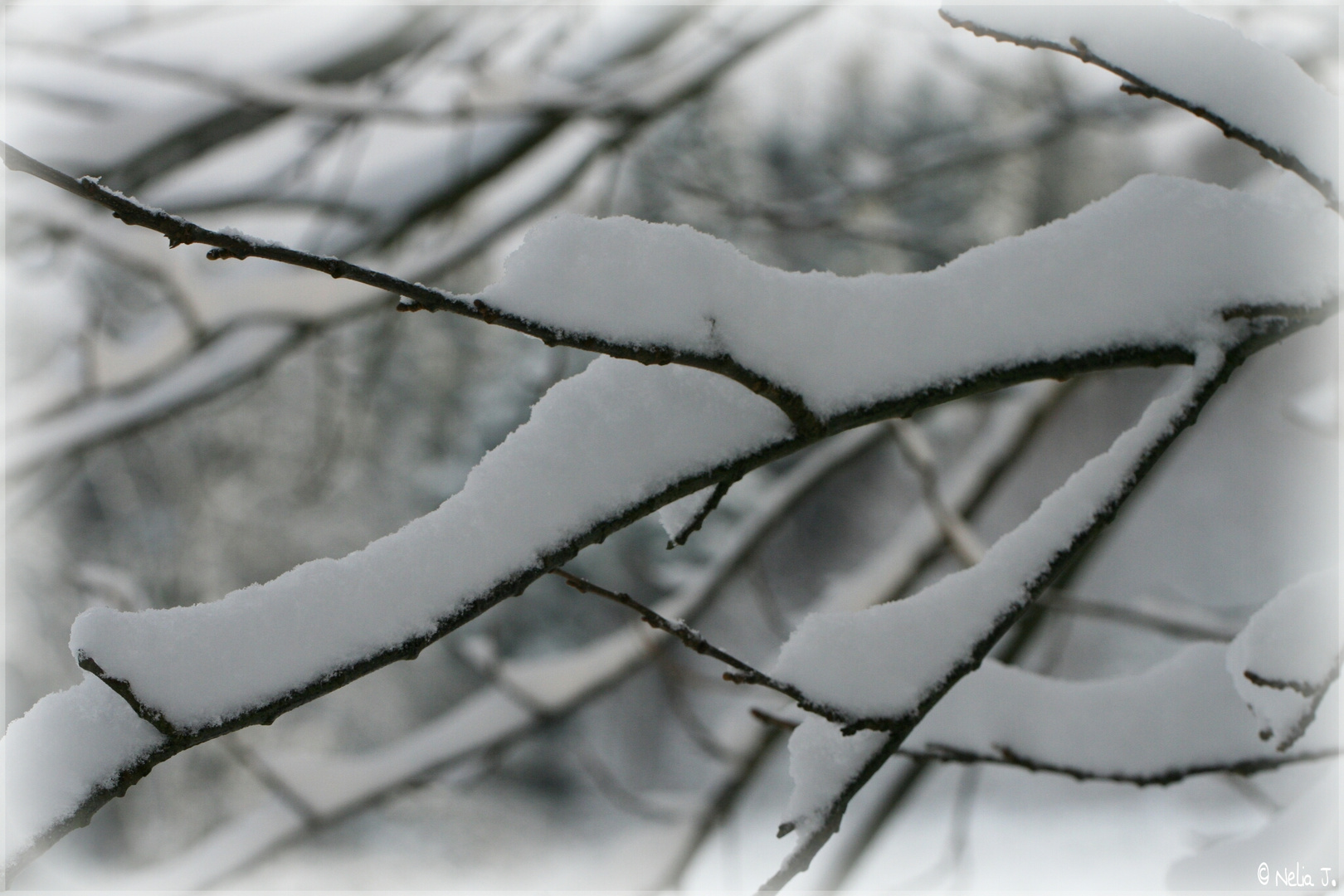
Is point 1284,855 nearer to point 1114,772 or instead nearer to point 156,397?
point 1114,772

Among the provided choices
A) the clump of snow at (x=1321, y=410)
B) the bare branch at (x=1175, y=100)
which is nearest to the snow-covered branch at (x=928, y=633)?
the bare branch at (x=1175, y=100)

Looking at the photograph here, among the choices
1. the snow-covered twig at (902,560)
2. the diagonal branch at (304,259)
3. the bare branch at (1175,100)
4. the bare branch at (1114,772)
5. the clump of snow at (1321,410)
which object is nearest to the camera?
the diagonal branch at (304,259)

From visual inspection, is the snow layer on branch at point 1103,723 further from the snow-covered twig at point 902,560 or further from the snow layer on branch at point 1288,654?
the snow-covered twig at point 902,560

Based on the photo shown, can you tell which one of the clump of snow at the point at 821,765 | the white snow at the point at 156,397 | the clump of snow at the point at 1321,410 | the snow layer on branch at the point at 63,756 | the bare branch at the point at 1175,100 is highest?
the white snow at the point at 156,397

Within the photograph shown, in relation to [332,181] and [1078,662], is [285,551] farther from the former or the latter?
[1078,662]

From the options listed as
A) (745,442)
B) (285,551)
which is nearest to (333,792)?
(745,442)

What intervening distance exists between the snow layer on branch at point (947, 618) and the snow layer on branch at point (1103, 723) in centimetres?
19

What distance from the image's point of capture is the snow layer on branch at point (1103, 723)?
627 millimetres

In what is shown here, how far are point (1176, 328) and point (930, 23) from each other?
6.11 feet

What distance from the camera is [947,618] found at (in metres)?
0.47

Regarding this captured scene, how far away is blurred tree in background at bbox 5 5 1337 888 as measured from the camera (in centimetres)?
149

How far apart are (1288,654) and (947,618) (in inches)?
7.4

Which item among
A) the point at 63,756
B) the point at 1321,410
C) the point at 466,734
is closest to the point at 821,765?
the point at 63,756

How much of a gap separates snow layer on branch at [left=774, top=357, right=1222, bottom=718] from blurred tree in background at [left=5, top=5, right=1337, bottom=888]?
0.12 metres
